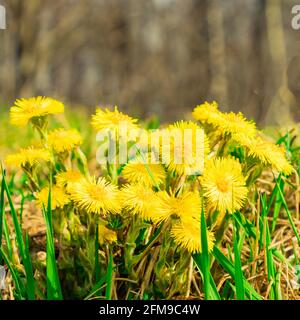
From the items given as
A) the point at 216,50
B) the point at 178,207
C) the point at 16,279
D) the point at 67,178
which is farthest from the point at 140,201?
the point at 216,50

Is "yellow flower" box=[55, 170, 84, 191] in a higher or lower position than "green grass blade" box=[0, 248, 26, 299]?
higher

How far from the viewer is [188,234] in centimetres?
88

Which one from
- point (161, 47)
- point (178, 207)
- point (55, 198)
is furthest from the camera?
point (161, 47)

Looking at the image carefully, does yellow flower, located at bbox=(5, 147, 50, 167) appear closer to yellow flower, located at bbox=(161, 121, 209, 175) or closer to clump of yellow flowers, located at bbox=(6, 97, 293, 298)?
clump of yellow flowers, located at bbox=(6, 97, 293, 298)

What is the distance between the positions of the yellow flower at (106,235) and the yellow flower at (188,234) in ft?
0.49

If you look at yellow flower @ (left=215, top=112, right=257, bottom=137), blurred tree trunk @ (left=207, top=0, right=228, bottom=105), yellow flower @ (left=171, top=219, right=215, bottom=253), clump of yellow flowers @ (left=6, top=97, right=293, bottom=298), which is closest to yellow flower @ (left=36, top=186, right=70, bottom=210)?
clump of yellow flowers @ (left=6, top=97, right=293, bottom=298)

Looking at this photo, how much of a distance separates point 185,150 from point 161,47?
1530 cm

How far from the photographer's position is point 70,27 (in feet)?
42.7

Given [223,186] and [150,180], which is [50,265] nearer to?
[150,180]

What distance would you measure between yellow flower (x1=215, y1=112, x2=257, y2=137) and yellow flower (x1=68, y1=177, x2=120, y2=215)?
26cm

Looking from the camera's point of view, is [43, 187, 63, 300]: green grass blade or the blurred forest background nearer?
[43, 187, 63, 300]: green grass blade

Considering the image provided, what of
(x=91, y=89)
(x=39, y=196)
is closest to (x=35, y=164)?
(x=39, y=196)

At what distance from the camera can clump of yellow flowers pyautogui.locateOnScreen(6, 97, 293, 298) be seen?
0.90 meters

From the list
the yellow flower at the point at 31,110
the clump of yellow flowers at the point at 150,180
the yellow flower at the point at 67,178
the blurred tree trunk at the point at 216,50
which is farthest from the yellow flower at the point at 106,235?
the blurred tree trunk at the point at 216,50
